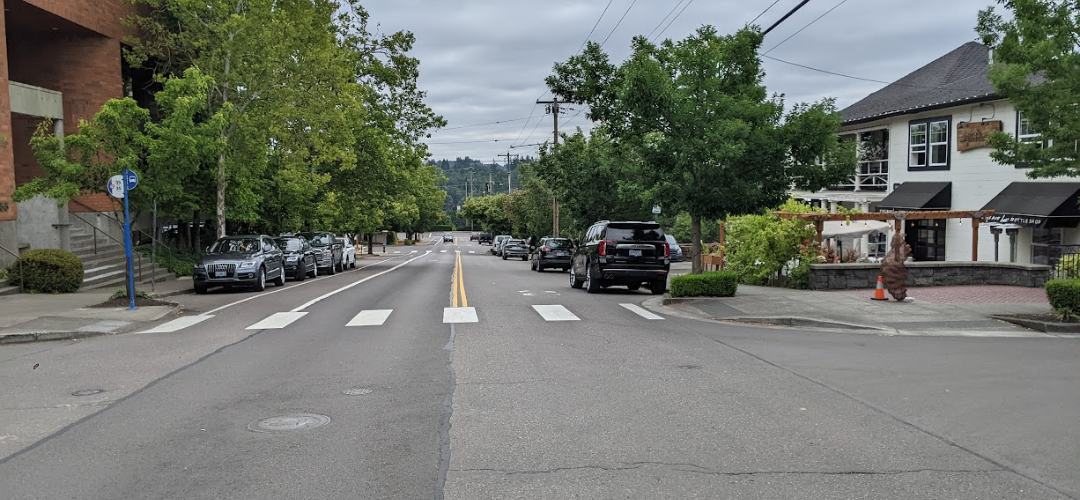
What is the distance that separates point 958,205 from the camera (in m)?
25.6

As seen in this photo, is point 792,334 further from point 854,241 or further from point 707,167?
point 854,241

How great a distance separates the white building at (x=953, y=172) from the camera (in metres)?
22.0

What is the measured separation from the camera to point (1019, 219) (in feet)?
70.5

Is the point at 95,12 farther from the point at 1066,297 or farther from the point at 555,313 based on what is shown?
the point at 1066,297

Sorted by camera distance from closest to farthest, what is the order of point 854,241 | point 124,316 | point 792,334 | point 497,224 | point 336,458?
1. point 336,458
2. point 792,334
3. point 124,316
4. point 854,241
5. point 497,224

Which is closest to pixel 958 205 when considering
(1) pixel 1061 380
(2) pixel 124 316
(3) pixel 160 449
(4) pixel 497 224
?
(1) pixel 1061 380

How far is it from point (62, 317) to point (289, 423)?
31.9ft

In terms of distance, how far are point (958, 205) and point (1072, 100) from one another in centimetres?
1333

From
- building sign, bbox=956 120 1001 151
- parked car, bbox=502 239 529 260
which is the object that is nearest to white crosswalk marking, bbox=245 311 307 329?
building sign, bbox=956 120 1001 151

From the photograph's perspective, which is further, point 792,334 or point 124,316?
point 124,316

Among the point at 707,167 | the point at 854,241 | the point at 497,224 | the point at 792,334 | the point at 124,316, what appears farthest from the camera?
the point at 497,224

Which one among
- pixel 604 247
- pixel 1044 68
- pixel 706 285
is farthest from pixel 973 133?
pixel 604 247

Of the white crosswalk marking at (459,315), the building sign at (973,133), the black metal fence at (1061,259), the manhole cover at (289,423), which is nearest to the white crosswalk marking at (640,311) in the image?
the white crosswalk marking at (459,315)

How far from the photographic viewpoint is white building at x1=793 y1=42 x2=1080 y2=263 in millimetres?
21969
